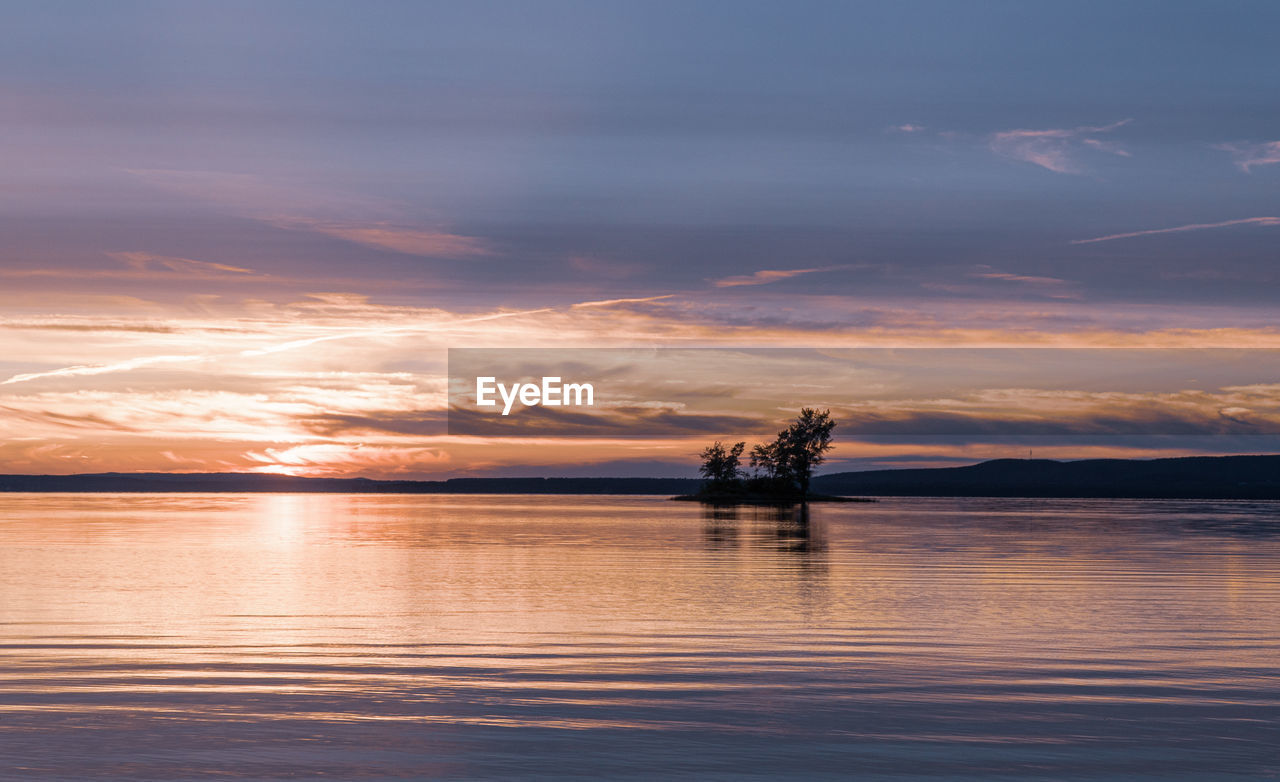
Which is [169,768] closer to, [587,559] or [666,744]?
[666,744]

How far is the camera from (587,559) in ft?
176

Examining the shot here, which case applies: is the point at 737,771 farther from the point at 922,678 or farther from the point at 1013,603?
the point at 1013,603

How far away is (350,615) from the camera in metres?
30.9

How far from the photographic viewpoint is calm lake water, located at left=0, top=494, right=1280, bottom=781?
15312 millimetres

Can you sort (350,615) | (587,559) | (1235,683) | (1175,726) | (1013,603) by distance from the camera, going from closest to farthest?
1. (1175,726)
2. (1235,683)
3. (350,615)
4. (1013,603)
5. (587,559)

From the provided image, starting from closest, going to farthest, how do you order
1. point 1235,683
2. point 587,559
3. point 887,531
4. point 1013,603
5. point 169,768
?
Answer: point 169,768, point 1235,683, point 1013,603, point 587,559, point 887,531

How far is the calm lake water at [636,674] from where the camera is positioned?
15.3m

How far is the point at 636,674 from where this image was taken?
2144 centimetres

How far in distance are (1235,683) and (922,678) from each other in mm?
5391

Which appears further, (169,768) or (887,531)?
(887,531)

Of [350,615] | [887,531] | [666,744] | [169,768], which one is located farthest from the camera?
[887,531]

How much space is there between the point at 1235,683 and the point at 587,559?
3530 centimetres

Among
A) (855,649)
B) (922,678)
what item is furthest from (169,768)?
(855,649)

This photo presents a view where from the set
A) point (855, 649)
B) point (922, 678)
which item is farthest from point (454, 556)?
point (922, 678)
